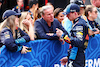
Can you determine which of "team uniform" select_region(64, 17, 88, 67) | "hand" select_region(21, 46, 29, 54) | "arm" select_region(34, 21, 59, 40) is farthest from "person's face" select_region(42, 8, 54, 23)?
"hand" select_region(21, 46, 29, 54)

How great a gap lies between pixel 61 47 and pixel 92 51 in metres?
1.09

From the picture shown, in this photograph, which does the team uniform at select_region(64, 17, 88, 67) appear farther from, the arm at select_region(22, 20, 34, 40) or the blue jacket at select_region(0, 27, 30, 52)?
the blue jacket at select_region(0, 27, 30, 52)

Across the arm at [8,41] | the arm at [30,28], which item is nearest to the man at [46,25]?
the arm at [30,28]

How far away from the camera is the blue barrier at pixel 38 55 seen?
374 cm

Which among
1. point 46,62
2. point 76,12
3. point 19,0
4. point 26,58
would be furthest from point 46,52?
point 19,0

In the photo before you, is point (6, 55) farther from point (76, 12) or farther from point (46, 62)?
point (76, 12)

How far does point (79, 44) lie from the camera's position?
13.0ft

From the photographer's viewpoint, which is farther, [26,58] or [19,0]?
[19,0]

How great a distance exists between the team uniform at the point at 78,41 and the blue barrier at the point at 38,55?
0.52m

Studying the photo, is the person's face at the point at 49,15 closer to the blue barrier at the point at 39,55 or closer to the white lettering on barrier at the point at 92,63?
the blue barrier at the point at 39,55

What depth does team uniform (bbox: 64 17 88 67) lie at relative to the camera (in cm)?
392

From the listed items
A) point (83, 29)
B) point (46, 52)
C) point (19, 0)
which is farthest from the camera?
point (19, 0)

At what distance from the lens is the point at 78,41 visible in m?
3.91

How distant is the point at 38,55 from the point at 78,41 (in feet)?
3.19
